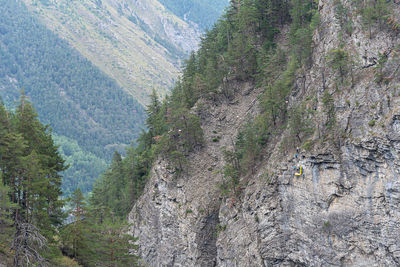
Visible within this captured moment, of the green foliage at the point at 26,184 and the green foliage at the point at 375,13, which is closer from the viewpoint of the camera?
the green foliage at the point at 26,184

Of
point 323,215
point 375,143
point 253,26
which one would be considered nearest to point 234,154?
point 323,215

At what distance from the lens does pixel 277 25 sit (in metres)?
55.4

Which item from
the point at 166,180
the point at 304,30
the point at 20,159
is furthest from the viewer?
the point at 166,180

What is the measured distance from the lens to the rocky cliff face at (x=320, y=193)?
31359 mm

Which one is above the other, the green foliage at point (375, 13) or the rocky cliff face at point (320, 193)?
the green foliage at point (375, 13)

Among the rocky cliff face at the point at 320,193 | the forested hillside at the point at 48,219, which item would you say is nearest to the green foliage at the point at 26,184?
the forested hillside at the point at 48,219

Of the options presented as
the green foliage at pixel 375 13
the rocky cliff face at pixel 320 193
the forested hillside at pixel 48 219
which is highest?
the green foliage at pixel 375 13

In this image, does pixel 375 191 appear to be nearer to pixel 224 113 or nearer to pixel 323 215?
pixel 323 215

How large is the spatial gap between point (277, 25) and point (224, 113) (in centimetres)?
1393

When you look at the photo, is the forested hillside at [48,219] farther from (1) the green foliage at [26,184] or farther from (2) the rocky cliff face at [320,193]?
(2) the rocky cliff face at [320,193]

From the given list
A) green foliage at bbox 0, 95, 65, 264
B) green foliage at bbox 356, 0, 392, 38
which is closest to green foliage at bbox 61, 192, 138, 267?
green foliage at bbox 0, 95, 65, 264

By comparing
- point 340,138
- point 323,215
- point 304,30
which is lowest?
point 323,215

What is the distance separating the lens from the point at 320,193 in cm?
3491

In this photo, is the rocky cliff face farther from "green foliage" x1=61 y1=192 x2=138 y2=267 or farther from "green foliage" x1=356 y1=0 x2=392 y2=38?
"green foliage" x1=61 y1=192 x2=138 y2=267
